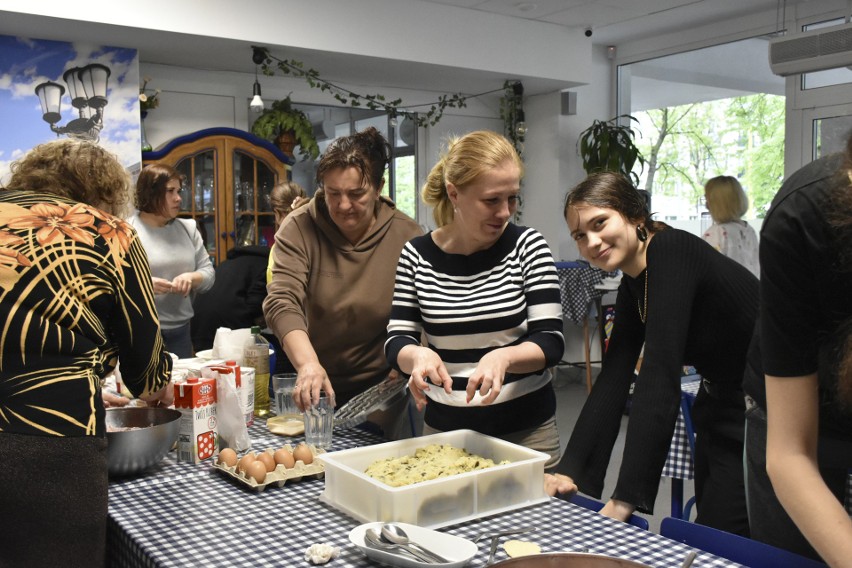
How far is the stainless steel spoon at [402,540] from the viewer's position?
3.95 feet

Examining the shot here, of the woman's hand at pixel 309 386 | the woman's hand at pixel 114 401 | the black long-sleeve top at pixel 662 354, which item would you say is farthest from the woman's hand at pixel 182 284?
the black long-sleeve top at pixel 662 354

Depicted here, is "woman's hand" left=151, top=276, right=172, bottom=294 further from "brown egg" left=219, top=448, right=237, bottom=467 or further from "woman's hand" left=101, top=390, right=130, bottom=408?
"brown egg" left=219, top=448, right=237, bottom=467

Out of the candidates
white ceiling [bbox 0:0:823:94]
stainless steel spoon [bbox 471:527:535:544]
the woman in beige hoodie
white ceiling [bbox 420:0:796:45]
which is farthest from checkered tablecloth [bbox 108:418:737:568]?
white ceiling [bbox 420:0:796:45]

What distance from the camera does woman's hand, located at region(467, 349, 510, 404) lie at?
1.62 m

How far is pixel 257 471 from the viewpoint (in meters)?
1.61

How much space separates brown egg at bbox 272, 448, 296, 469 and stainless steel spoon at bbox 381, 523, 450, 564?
44 cm

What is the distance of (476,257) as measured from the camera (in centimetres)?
196

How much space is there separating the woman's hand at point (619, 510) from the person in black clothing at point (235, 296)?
263 centimetres

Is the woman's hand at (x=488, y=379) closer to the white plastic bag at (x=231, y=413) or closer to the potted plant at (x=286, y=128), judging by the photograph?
the white plastic bag at (x=231, y=413)

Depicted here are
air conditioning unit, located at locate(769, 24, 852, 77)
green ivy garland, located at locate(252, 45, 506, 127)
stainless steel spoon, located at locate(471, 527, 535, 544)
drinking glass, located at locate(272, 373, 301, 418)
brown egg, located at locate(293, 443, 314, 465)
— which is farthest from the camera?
green ivy garland, located at locate(252, 45, 506, 127)

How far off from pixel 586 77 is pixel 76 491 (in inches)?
223

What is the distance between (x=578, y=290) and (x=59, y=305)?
4814mm

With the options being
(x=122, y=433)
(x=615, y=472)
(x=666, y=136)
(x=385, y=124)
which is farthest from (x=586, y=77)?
(x=122, y=433)

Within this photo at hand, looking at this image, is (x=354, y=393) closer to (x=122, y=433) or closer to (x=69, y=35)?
(x=122, y=433)
